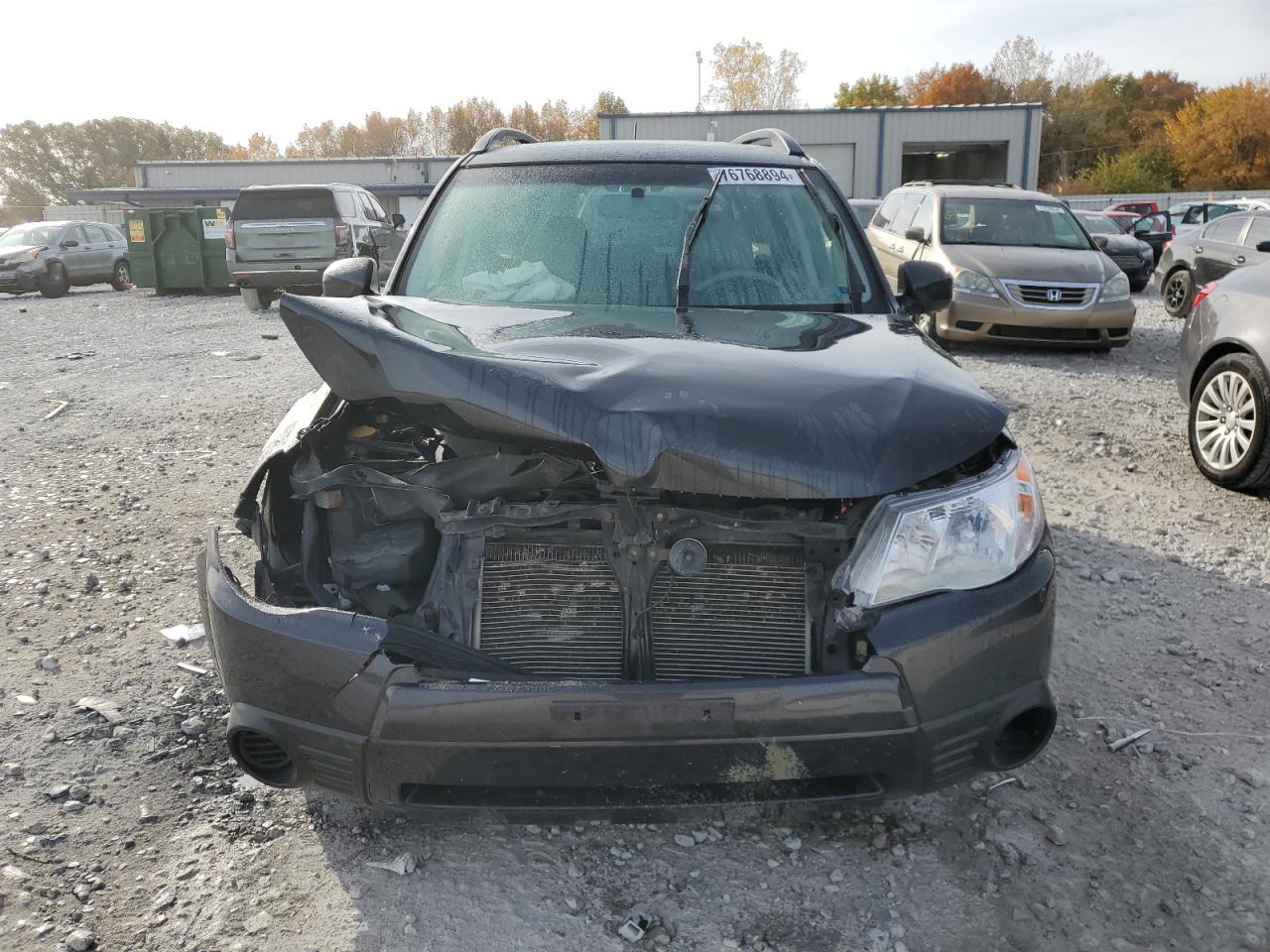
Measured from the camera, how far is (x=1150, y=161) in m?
51.5

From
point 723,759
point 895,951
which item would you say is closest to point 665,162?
point 723,759

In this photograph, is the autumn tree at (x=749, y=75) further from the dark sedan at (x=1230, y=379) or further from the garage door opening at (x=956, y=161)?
the dark sedan at (x=1230, y=379)

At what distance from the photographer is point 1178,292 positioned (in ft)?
44.2

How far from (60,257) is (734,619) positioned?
73.1 ft

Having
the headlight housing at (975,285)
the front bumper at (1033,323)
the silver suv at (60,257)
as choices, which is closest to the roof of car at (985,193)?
the headlight housing at (975,285)

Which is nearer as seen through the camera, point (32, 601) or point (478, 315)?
point (478, 315)

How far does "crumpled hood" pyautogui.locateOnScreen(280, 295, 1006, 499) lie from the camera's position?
2.14 metres

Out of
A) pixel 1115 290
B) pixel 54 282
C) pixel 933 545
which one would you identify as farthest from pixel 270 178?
pixel 933 545

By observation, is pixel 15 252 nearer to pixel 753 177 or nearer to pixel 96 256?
pixel 96 256

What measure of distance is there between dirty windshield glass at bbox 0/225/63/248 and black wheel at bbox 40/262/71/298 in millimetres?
617

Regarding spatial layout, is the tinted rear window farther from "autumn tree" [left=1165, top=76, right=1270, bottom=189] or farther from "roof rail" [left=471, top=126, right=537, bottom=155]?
"autumn tree" [left=1165, top=76, right=1270, bottom=189]

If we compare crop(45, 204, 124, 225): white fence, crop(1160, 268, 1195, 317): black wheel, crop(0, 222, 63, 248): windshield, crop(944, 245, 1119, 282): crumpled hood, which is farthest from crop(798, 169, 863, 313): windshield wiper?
crop(45, 204, 124, 225): white fence

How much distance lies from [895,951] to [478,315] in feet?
6.89

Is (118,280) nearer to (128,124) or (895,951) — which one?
(895,951)
